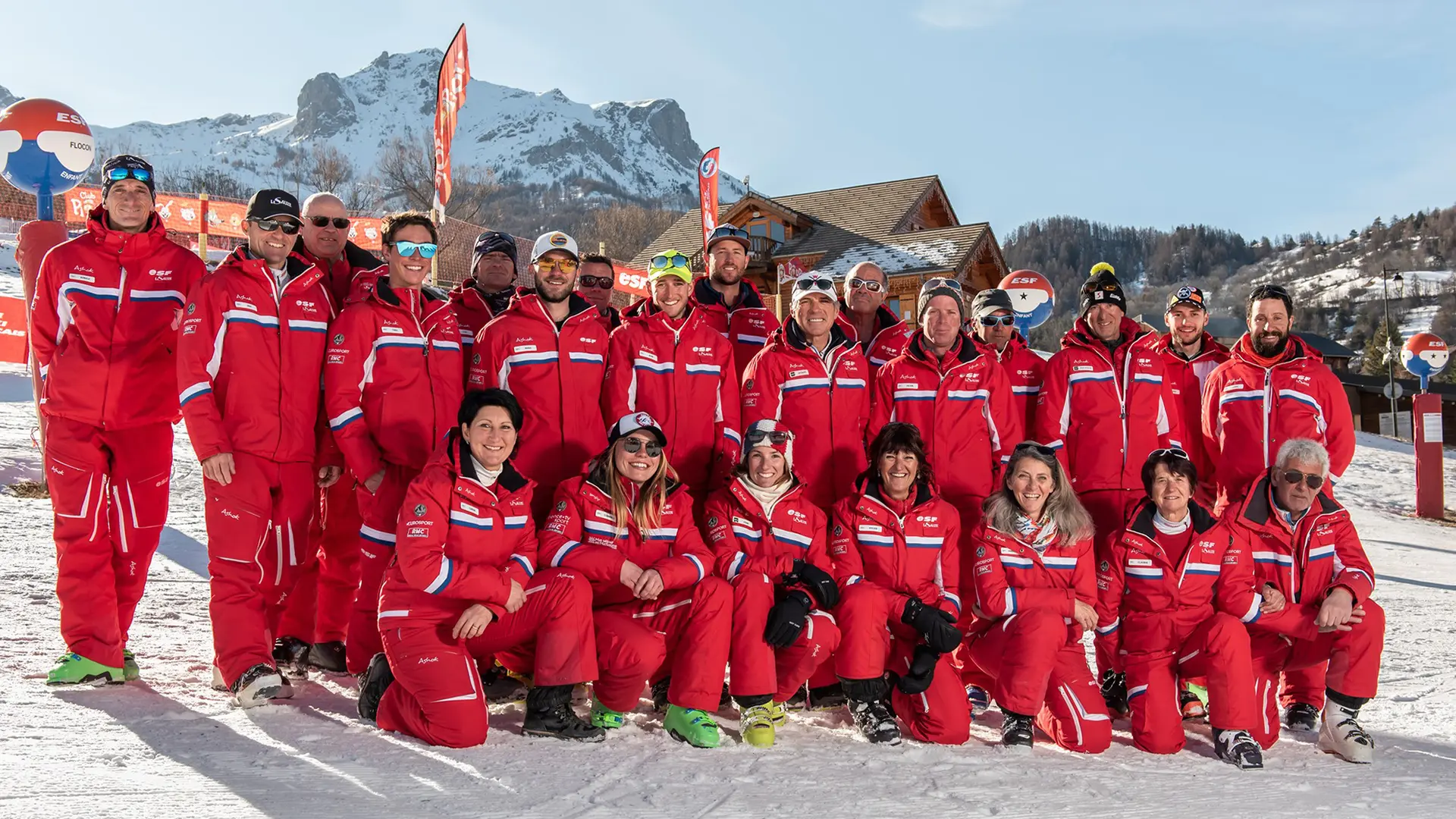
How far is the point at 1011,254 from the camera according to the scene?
12375 cm

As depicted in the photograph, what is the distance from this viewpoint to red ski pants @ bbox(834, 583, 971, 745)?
3.84m

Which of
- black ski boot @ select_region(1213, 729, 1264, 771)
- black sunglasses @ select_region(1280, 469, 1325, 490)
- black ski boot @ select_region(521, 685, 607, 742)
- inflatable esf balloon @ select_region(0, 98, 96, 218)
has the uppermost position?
inflatable esf balloon @ select_region(0, 98, 96, 218)

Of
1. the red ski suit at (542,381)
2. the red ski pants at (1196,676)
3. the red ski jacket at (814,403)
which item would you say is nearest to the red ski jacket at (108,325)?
the red ski suit at (542,381)

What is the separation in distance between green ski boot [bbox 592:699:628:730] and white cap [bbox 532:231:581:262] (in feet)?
6.72

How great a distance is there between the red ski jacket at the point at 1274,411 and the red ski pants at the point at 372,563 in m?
3.99

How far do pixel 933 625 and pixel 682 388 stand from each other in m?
1.61

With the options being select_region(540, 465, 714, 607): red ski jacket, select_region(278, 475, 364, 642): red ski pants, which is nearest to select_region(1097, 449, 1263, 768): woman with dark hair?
select_region(540, 465, 714, 607): red ski jacket

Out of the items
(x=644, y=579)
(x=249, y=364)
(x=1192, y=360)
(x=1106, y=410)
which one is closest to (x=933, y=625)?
(x=644, y=579)

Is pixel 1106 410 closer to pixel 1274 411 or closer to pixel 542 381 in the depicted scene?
pixel 1274 411

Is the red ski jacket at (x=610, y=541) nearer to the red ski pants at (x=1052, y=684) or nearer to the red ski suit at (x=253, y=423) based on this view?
the red ski suit at (x=253, y=423)

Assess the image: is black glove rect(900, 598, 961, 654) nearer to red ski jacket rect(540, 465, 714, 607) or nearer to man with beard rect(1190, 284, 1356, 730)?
red ski jacket rect(540, 465, 714, 607)

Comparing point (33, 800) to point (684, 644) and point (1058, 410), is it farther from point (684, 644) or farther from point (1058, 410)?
point (1058, 410)

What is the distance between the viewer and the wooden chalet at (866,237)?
973 inches

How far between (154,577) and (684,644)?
14.5 ft
